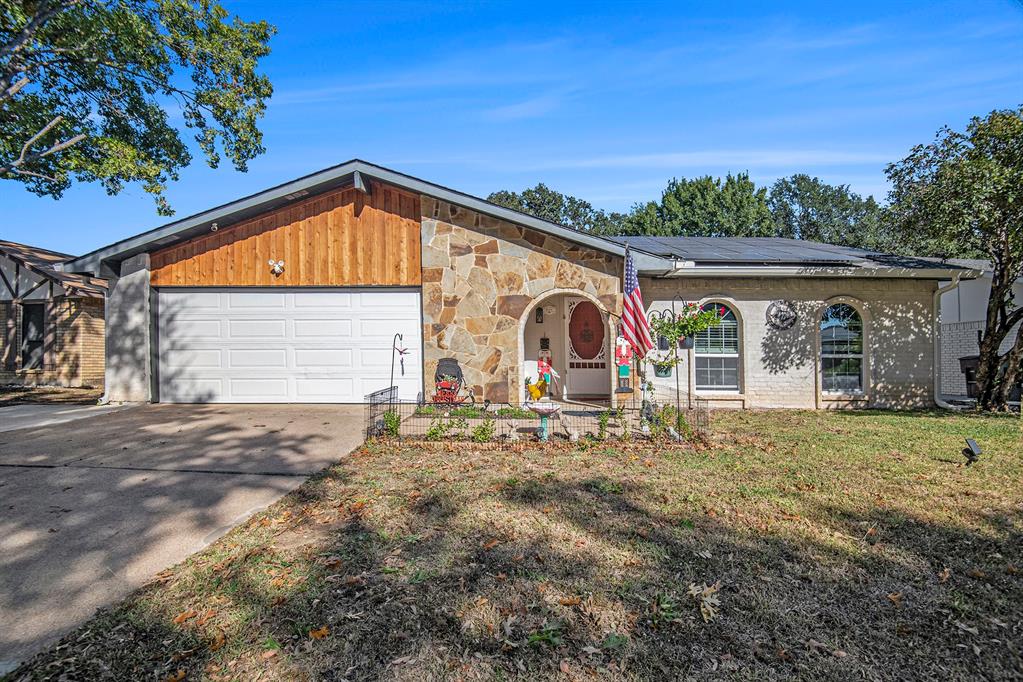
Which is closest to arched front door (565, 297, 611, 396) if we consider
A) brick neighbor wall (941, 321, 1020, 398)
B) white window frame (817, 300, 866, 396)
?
white window frame (817, 300, 866, 396)

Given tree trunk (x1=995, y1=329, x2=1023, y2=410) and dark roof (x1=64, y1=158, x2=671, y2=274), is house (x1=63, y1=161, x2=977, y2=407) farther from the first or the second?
tree trunk (x1=995, y1=329, x2=1023, y2=410)

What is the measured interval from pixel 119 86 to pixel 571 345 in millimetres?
15245

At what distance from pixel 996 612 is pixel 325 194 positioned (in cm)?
1193

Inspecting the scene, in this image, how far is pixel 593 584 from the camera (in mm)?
3584

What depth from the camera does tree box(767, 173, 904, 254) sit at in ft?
155

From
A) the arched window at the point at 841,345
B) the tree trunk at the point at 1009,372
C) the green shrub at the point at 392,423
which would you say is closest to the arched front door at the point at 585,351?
the arched window at the point at 841,345

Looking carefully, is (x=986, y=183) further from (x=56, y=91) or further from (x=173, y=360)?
(x=56, y=91)

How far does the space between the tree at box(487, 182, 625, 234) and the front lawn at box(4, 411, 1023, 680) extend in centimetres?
4956

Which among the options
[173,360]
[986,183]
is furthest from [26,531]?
[986,183]

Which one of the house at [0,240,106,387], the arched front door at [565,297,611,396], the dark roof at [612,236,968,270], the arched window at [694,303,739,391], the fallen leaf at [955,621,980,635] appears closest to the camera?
the fallen leaf at [955,621,980,635]

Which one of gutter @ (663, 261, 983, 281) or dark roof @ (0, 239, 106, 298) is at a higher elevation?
dark roof @ (0, 239, 106, 298)

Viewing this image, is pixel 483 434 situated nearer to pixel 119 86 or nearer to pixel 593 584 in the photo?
pixel 593 584

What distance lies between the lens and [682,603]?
132 inches

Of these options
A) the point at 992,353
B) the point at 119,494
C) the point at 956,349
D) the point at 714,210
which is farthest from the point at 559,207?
the point at 119,494
